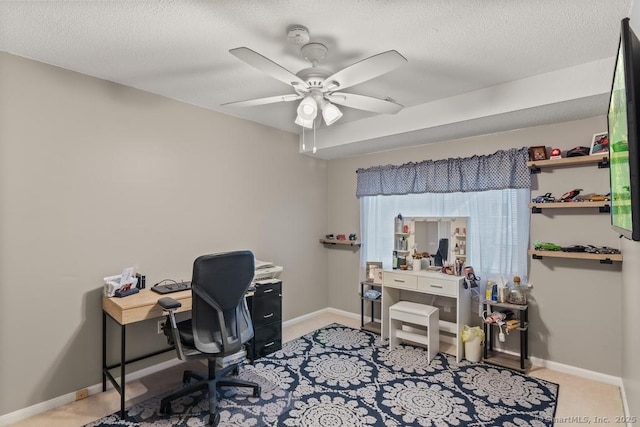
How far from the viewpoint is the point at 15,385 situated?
2.20 m

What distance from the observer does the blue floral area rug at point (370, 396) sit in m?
2.22

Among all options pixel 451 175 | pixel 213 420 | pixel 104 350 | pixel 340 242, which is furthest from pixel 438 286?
pixel 104 350

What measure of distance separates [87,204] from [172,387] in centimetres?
163

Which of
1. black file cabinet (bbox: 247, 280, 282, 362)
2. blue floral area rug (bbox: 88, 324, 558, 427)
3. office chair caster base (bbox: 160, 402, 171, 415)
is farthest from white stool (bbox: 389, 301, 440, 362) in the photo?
office chair caster base (bbox: 160, 402, 171, 415)

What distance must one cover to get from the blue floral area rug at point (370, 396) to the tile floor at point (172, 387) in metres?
0.10

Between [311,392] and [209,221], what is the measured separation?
1.86 meters

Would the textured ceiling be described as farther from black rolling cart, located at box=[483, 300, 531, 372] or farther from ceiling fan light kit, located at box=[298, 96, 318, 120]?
black rolling cart, located at box=[483, 300, 531, 372]

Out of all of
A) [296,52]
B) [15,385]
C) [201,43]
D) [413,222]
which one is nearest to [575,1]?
[296,52]

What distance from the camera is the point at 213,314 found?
2238mm

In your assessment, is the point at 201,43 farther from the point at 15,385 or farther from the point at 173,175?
the point at 15,385

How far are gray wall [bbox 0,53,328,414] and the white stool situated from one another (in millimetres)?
1783

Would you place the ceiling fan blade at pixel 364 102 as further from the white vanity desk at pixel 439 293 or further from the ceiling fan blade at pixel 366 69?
the white vanity desk at pixel 439 293

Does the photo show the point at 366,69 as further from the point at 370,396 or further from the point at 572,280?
the point at 572,280

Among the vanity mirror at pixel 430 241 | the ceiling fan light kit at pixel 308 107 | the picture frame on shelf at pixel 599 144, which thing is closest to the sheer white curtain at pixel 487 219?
the vanity mirror at pixel 430 241
